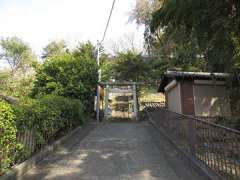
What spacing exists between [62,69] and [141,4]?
1283 cm

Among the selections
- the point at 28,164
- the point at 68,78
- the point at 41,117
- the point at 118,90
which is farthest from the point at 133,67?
the point at 28,164

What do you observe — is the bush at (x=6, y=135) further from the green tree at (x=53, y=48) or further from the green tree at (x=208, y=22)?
the green tree at (x=53, y=48)

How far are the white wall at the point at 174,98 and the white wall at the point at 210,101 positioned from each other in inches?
33.4

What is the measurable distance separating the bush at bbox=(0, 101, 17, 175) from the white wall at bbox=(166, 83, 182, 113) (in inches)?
359

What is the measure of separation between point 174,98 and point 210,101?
Result: 2.05 m

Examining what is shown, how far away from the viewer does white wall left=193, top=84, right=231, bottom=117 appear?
11.6 m

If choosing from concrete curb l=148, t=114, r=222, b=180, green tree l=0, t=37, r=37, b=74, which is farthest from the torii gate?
green tree l=0, t=37, r=37, b=74

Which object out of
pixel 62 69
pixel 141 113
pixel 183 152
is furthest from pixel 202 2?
pixel 141 113

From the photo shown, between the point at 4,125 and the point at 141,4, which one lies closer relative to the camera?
the point at 4,125

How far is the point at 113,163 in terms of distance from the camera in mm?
5430

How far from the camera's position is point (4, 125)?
13.1ft

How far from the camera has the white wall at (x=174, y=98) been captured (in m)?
12.2

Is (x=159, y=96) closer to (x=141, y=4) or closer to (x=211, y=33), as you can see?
(x=141, y=4)

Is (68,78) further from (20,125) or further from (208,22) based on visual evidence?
(208,22)
